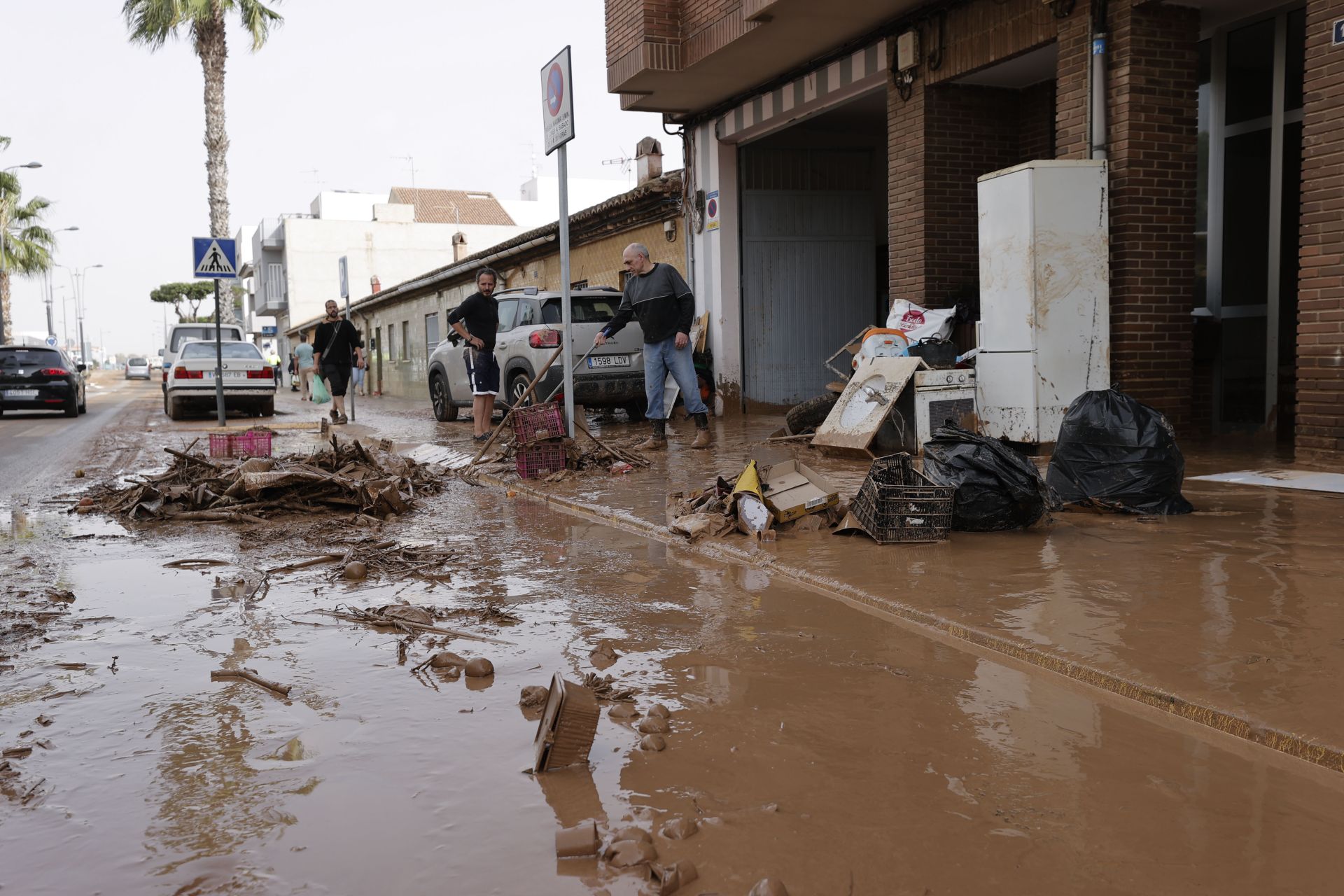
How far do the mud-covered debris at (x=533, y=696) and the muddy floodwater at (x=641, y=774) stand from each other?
2.7 inches

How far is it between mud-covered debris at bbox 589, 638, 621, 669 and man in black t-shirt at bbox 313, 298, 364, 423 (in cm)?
1376

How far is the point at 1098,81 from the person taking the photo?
8.91 meters

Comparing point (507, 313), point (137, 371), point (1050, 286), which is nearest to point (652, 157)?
point (507, 313)

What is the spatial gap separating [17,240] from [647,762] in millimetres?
58944

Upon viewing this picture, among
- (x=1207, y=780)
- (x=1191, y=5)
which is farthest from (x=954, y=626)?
(x=1191, y=5)

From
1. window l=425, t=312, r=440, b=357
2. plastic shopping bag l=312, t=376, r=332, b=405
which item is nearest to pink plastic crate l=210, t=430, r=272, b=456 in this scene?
plastic shopping bag l=312, t=376, r=332, b=405

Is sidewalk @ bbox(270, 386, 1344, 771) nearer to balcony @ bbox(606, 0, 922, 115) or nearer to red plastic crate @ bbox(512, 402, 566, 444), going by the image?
red plastic crate @ bbox(512, 402, 566, 444)

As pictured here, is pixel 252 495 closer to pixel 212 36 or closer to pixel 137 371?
pixel 212 36

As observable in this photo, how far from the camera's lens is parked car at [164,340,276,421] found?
2000 cm

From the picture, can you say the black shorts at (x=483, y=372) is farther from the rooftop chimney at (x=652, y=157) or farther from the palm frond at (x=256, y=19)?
the palm frond at (x=256, y=19)

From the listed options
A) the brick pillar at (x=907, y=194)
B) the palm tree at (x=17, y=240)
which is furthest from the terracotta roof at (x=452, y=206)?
the brick pillar at (x=907, y=194)

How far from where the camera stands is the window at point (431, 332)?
3114 centimetres

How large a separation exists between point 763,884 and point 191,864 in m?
1.19

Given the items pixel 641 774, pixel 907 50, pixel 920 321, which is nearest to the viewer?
pixel 641 774
